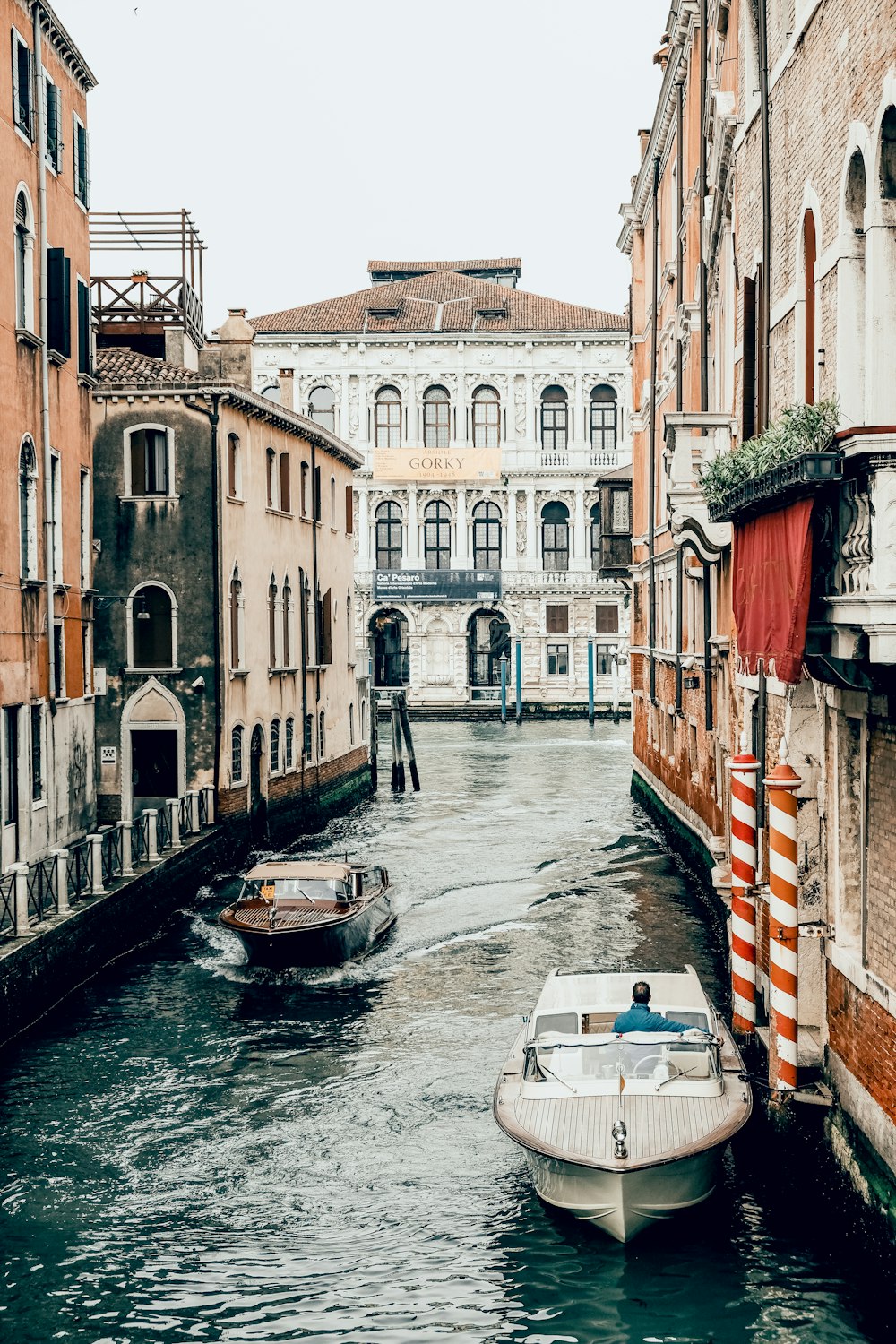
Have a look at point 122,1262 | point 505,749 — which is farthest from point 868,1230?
point 505,749

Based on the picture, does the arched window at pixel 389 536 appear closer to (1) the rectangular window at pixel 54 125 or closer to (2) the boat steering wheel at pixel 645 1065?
(1) the rectangular window at pixel 54 125

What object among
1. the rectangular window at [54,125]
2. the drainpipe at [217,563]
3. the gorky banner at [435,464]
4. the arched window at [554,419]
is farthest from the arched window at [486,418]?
the rectangular window at [54,125]

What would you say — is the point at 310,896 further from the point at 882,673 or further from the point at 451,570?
the point at 451,570

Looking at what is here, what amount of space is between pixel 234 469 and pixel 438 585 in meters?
27.9

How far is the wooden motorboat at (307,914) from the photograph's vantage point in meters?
14.9

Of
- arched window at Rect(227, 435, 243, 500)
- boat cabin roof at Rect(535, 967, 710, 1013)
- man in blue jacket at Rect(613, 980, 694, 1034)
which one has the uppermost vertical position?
arched window at Rect(227, 435, 243, 500)

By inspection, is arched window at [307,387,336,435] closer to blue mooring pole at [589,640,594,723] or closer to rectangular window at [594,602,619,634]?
rectangular window at [594,602,619,634]

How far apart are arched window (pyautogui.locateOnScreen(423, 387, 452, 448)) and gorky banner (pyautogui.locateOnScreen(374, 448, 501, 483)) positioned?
778mm

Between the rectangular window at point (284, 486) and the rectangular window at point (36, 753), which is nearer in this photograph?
the rectangular window at point (36, 753)

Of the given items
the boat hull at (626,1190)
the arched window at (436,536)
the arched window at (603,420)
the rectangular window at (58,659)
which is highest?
the arched window at (603,420)

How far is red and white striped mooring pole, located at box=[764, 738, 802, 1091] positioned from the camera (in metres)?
8.89

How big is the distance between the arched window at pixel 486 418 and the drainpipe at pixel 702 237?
33740mm

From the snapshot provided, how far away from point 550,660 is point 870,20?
43.4m

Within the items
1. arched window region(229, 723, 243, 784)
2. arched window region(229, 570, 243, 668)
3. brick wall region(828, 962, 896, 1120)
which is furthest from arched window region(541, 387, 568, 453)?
brick wall region(828, 962, 896, 1120)
